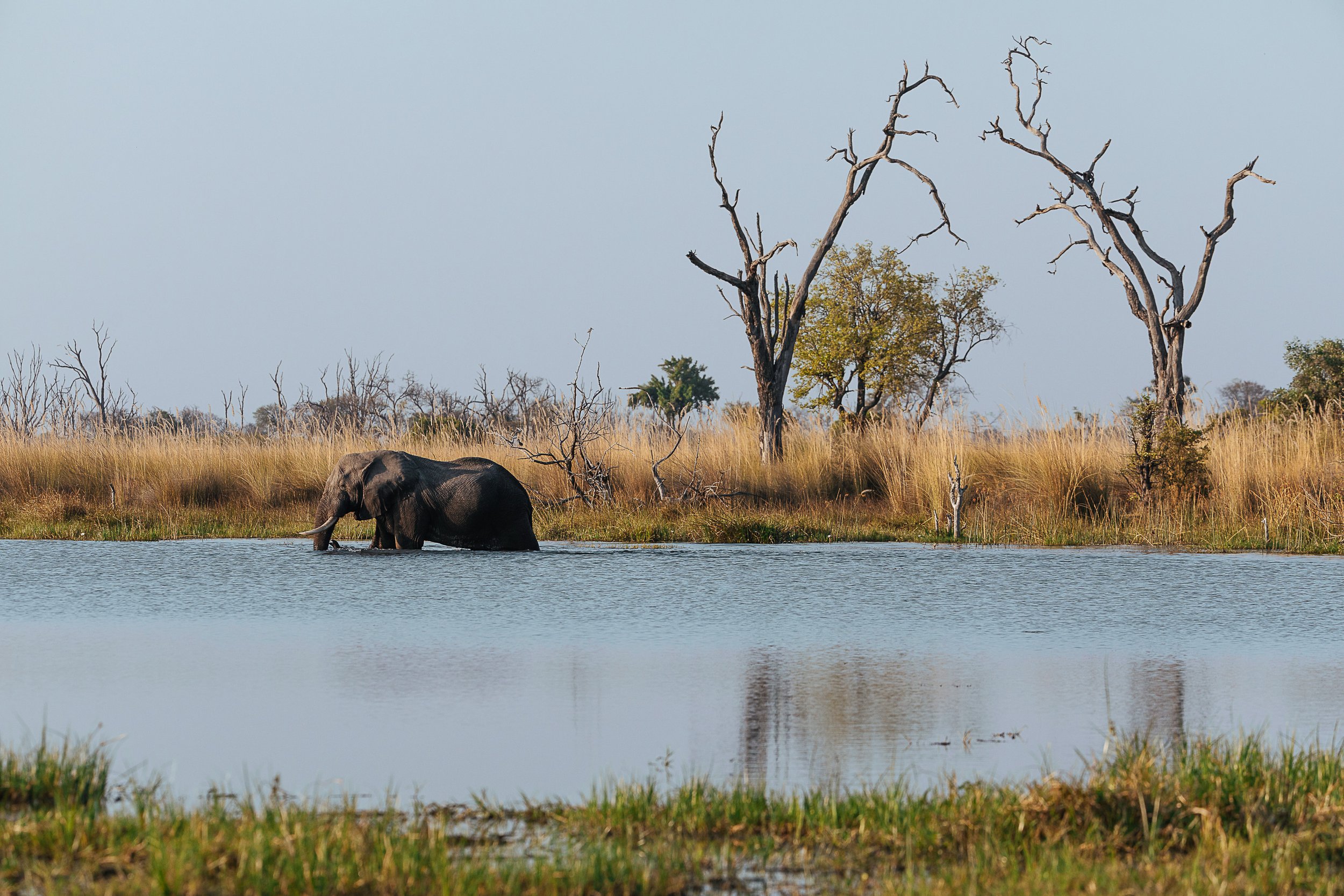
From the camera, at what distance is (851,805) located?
11.1ft

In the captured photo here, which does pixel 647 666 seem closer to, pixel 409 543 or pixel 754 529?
pixel 409 543

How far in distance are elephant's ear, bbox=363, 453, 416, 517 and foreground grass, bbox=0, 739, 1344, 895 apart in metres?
8.67

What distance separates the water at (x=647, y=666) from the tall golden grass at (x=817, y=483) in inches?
132

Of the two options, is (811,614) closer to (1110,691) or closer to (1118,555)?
(1110,691)

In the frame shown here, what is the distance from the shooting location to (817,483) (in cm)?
1683

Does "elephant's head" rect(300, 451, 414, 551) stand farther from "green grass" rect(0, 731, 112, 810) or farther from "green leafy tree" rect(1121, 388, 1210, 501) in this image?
"green grass" rect(0, 731, 112, 810)

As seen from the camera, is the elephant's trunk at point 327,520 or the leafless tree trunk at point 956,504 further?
the leafless tree trunk at point 956,504

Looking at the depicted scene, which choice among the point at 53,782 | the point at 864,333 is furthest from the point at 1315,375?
the point at 53,782

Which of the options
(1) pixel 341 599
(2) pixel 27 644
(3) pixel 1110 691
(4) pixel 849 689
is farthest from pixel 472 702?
(1) pixel 341 599

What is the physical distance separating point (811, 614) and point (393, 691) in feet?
10.4

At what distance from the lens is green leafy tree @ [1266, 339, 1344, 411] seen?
24.7 meters

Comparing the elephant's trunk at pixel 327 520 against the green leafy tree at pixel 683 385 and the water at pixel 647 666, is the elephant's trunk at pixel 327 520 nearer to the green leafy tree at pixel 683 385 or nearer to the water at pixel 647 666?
the water at pixel 647 666

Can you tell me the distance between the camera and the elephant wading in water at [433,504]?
1232 centimetres

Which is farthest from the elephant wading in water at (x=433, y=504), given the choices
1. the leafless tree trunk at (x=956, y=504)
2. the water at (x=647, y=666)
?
the leafless tree trunk at (x=956, y=504)
